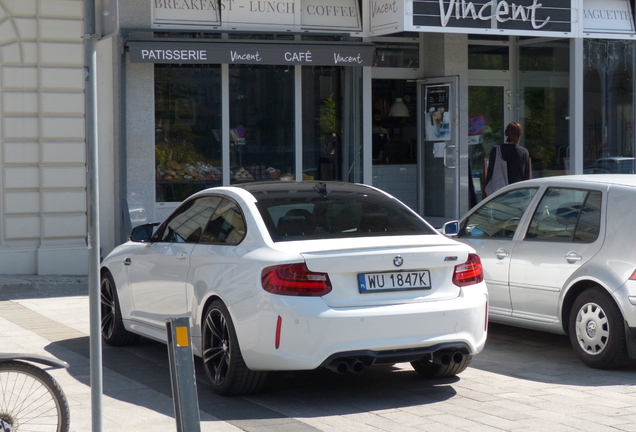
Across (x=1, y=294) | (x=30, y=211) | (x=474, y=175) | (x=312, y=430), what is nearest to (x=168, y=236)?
(x=312, y=430)

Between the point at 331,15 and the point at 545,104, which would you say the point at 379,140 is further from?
the point at 545,104

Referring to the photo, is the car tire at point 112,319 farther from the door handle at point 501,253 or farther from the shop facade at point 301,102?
the shop facade at point 301,102

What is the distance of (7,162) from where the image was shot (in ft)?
42.4

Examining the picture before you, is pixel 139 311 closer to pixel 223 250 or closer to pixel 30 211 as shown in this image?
pixel 223 250

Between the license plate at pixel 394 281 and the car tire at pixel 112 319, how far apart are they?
3.01 m

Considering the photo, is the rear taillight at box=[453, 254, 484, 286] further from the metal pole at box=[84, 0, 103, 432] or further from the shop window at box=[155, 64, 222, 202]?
the shop window at box=[155, 64, 222, 202]

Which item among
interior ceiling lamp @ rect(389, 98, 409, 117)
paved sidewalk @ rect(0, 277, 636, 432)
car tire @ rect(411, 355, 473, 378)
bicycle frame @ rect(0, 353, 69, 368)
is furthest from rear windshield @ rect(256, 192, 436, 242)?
interior ceiling lamp @ rect(389, 98, 409, 117)

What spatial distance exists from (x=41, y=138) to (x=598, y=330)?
8459 millimetres

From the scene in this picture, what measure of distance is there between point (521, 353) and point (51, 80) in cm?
786

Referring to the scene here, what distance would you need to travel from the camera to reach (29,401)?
470 cm

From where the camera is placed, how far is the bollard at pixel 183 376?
4297 mm

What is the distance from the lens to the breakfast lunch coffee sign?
46.1 ft

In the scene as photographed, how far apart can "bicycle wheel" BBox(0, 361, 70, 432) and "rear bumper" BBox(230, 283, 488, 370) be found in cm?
165

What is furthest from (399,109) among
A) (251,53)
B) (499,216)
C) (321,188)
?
(321,188)
